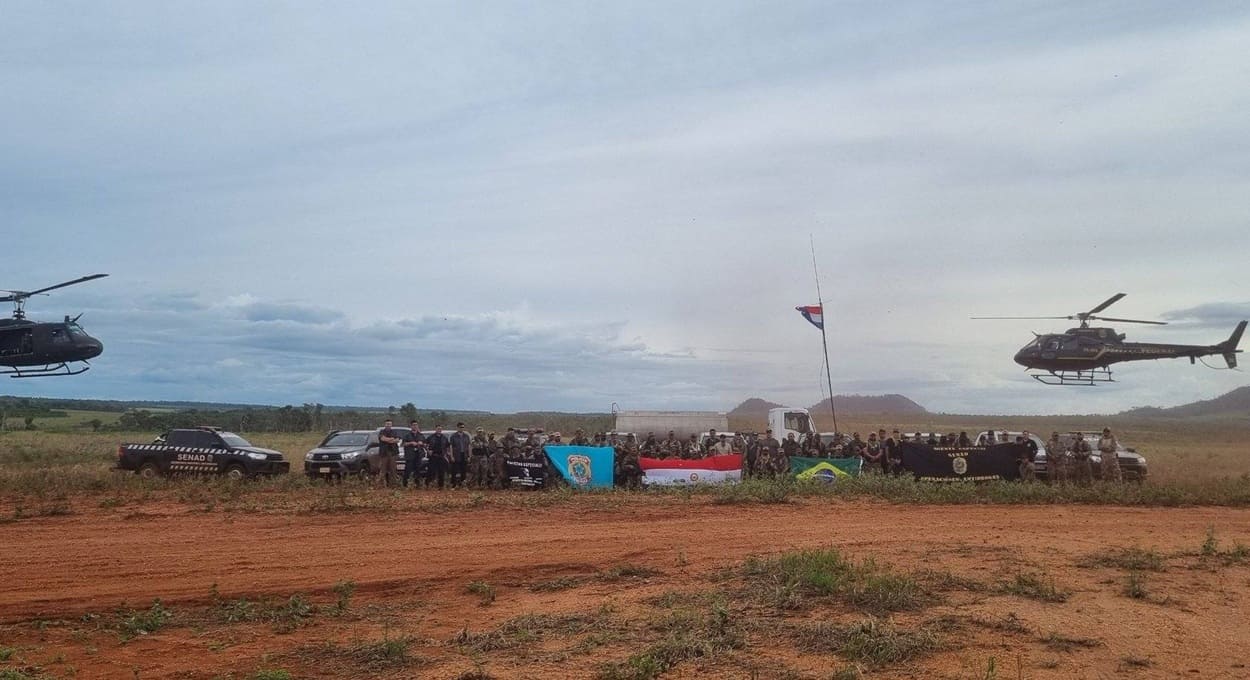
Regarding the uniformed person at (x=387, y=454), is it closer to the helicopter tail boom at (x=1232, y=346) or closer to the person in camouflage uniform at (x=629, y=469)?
the person in camouflage uniform at (x=629, y=469)

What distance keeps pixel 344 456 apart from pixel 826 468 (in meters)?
12.2

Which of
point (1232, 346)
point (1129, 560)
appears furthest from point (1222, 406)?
point (1129, 560)

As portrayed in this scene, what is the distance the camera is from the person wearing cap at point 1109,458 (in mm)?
21703

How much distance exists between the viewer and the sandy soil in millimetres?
7457

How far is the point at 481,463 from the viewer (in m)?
21.5

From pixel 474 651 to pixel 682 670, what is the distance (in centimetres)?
186

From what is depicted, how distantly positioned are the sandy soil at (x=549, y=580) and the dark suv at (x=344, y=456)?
5.75m

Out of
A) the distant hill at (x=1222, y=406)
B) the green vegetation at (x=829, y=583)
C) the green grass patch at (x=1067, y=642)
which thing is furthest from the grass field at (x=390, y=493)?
the distant hill at (x=1222, y=406)

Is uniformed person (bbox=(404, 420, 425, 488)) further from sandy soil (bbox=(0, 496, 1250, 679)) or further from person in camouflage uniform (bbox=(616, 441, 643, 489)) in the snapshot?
sandy soil (bbox=(0, 496, 1250, 679))

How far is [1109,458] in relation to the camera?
21.9 metres

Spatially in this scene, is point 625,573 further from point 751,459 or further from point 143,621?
point 751,459

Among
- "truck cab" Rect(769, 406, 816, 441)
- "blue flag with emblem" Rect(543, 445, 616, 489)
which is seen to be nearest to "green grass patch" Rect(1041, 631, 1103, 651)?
"blue flag with emblem" Rect(543, 445, 616, 489)

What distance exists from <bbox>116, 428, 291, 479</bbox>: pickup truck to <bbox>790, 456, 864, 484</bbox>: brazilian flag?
43.6 ft

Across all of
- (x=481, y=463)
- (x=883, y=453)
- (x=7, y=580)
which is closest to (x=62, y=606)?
(x=7, y=580)
